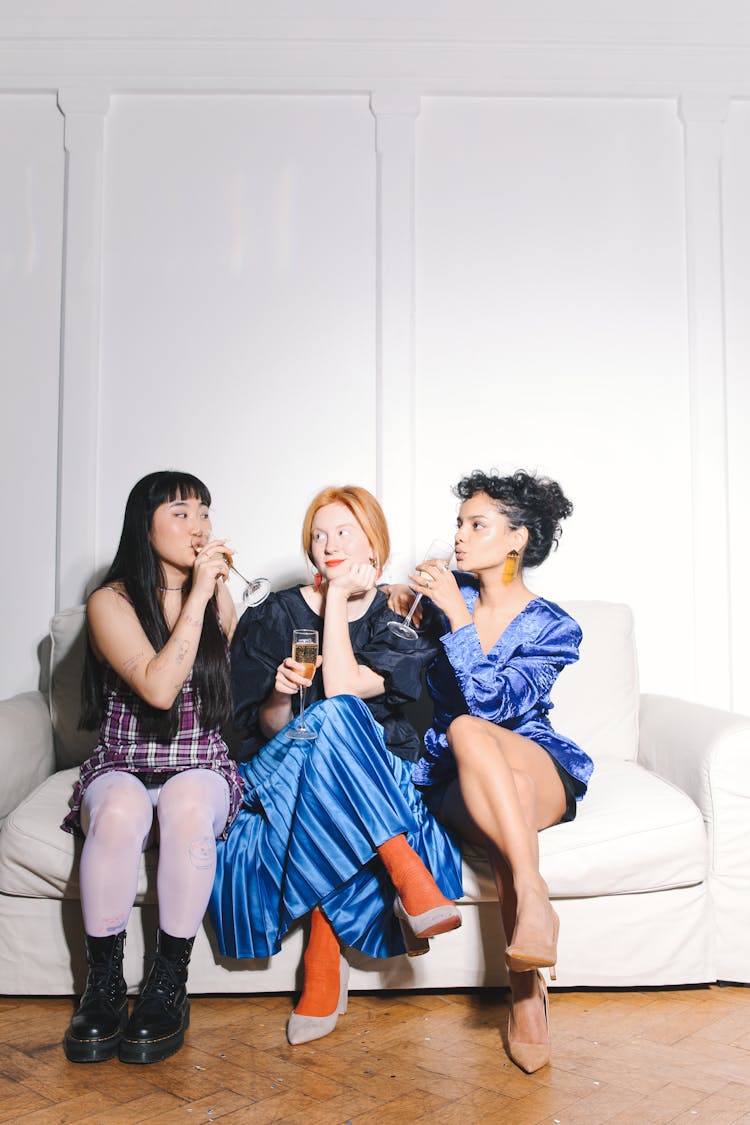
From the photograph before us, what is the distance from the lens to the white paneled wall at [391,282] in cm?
317

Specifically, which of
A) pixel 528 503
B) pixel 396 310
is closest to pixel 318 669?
pixel 528 503

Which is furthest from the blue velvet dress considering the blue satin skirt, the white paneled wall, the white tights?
the white paneled wall

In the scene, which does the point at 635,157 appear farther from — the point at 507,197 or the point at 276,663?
the point at 276,663

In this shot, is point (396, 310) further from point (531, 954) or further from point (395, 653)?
point (531, 954)

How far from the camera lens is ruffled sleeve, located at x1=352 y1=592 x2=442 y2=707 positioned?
7.57ft

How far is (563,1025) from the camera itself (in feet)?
6.52

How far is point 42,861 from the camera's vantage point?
2086mm

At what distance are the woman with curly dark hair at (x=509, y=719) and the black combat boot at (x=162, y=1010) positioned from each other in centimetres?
61

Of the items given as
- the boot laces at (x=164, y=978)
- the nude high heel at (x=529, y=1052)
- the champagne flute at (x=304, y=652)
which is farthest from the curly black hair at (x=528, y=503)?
the boot laces at (x=164, y=978)

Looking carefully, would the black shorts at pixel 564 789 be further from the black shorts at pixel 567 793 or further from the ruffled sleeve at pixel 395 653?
the ruffled sleeve at pixel 395 653

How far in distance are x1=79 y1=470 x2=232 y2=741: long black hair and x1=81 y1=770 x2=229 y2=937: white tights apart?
0.77 ft

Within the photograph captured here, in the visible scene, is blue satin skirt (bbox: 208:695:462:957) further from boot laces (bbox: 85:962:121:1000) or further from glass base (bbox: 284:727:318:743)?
boot laces (bbox: 85:962:121:1000)

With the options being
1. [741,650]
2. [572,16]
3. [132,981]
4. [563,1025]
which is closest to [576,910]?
[563,1025]

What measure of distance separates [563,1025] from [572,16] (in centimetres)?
297
